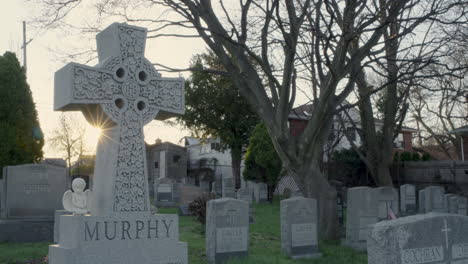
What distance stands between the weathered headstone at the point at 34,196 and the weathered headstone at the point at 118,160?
6230 mm

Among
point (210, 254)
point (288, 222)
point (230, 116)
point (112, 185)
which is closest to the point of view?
point (112, 185)

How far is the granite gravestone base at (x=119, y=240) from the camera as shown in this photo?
17.3 feet

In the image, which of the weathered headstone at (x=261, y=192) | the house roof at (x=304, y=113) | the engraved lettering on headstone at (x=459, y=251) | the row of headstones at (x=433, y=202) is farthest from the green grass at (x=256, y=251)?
the weathered headstone at (x=261, y=192)

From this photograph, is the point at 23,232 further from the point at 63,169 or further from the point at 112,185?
the point at 112,185

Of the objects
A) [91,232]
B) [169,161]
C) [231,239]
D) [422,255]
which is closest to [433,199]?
[231,239]

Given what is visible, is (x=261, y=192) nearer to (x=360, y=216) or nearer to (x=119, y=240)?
(x=360, y=216)

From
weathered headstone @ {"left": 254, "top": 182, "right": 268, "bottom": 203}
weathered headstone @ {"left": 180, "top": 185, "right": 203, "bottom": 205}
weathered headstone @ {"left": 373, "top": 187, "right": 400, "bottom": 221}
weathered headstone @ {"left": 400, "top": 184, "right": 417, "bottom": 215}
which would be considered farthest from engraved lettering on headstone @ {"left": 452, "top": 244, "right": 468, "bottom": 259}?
weathered headstone @ {"left": 254, "top": 182, "right": 268, "bottom": 203}

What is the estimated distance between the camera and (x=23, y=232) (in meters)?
11.2

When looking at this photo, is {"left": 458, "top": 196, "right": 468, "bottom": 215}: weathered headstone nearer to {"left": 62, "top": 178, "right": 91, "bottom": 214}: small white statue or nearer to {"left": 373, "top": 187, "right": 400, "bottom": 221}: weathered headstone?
{"left": 373, "top": 187, "right": 400, "bottom": 221}: weathered headstone

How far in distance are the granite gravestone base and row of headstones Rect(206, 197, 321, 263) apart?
3.56 meters

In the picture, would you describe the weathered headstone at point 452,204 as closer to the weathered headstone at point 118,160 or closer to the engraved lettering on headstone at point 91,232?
the weathered headstone at point 118,160

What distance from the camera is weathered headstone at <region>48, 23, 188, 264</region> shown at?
17.7 ft

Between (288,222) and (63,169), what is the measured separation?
589 cm

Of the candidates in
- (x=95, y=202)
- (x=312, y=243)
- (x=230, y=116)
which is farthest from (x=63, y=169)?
(x=230, y=116)
